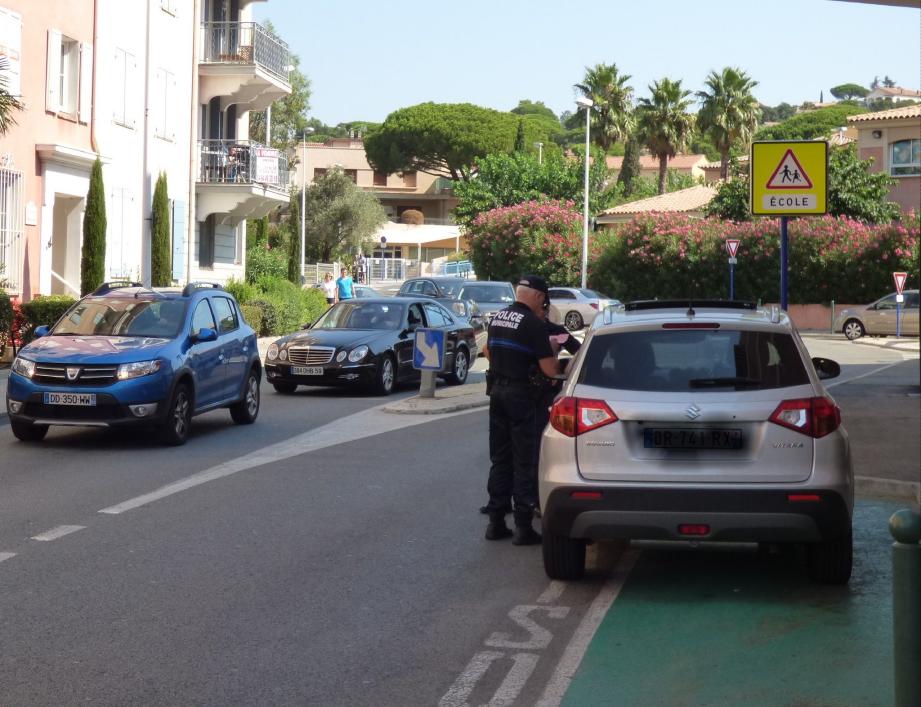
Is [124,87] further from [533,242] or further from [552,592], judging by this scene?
[533,242]

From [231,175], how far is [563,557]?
101 feet

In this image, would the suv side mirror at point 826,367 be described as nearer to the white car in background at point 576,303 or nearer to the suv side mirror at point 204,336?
the suv side mirror at point 204,336

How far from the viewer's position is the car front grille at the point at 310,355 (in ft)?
66.8

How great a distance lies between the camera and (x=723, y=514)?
728cm

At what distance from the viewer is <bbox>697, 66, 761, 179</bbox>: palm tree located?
78.1 meters

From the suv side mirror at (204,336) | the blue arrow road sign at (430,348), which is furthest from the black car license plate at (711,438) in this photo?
the blue arrow road sign at (430,348)

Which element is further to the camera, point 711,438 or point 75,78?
point 75,78

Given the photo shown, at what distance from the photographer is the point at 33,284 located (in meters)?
27.0

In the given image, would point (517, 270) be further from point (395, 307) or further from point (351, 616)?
point (351, 616)

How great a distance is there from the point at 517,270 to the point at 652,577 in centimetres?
5502

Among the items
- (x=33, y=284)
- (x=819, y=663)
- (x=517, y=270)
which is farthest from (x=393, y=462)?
(x=517, y=270)

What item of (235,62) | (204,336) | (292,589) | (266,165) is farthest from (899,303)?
(292,589)

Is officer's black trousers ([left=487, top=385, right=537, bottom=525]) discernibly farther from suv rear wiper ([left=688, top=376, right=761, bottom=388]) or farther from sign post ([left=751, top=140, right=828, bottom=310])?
sign post ([left=751, top=140, right=828, bottom=310])

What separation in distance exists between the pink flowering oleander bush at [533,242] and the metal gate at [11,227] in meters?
37.3
